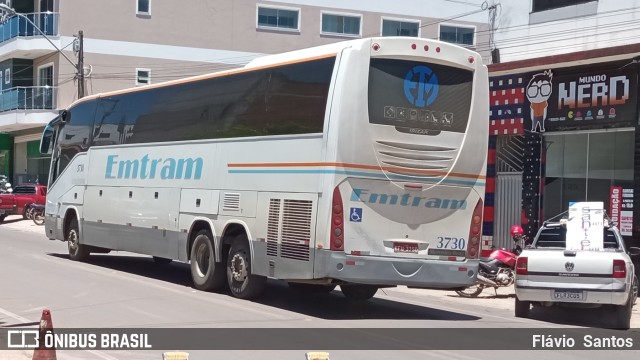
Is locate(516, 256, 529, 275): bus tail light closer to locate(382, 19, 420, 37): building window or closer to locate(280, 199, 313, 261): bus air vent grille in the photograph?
locate(280, 199, 313, 261): bus air vent grille

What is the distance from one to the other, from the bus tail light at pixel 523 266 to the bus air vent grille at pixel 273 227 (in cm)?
404

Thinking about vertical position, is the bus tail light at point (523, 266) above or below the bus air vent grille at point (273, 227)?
below

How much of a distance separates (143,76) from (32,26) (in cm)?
639

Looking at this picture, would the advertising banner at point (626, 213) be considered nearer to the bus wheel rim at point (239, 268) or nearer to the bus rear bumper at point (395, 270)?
the bus rear bumper at point (395, 270)

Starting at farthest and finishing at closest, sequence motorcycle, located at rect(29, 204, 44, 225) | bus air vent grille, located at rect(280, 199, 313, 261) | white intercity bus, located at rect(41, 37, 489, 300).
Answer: motorcycle, located at rect(29, 204, 44, 225) → bus air vent grille, located at rect(280, 199, 313, 261) → white intercity bus, located at rect(41, 37, 489, 300)

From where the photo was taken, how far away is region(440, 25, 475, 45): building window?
2089 inches

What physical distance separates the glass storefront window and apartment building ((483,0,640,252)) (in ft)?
0.08

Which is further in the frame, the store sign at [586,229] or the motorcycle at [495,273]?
the motorcycle at [495,273]

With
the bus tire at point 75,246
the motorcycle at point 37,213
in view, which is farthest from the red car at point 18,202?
the bus tire at point 75,246

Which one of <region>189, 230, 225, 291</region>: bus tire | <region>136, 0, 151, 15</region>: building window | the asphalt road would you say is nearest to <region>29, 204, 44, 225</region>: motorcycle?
<region>136, 0, 151, 15</region>: building window

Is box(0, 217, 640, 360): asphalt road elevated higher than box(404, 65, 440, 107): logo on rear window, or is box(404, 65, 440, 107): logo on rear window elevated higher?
box(404, 65, 440, 107): logo on rear window

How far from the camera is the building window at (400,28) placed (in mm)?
51500

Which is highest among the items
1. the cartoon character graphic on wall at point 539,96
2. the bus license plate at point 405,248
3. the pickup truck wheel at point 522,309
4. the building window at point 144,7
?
the building window at point 144,7

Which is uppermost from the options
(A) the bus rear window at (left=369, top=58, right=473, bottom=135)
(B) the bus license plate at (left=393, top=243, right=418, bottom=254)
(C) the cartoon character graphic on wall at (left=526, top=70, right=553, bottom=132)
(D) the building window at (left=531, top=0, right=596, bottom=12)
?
(D) the building window at (left=531, top=0, right=596, bottom=12)
